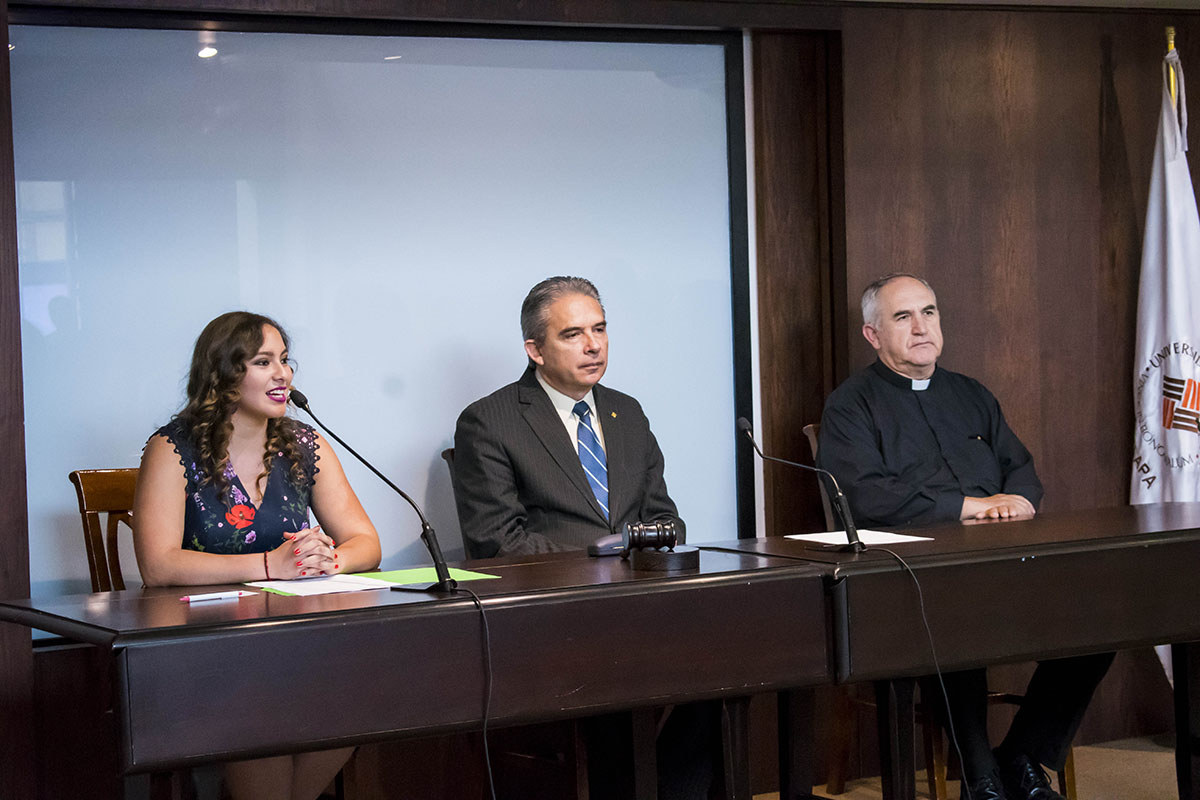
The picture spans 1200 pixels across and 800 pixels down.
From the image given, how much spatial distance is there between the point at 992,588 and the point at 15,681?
2185 millimetres

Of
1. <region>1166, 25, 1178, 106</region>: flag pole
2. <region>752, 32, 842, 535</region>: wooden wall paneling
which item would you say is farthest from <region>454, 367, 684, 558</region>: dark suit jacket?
<region>1166, 25, 1178, 106</region>: flag pole

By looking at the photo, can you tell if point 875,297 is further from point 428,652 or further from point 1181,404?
point 428,652

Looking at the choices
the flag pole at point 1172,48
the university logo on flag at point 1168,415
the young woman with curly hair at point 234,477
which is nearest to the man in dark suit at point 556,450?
the young woman with curly hair at point 234,477

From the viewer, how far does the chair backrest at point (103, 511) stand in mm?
3100

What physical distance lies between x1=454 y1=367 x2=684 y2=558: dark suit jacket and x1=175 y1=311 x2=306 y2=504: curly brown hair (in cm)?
55

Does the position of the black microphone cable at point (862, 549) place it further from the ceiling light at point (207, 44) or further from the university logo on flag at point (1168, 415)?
the ceiling light at point (207, 44)

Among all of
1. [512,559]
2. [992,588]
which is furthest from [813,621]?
[512,559]

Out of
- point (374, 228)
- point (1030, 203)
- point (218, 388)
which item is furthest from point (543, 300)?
point (1030, 203)

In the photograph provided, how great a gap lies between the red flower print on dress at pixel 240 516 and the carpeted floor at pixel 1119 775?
177cm

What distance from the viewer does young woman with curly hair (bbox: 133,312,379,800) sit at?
2.66m

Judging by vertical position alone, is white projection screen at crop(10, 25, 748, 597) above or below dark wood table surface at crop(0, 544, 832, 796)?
above

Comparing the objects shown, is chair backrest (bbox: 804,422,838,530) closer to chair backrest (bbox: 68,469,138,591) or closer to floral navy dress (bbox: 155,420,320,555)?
floral navy dress (bbox: 155,420,320,555)

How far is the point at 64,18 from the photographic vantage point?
3.32m

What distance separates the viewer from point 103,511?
124 inches
